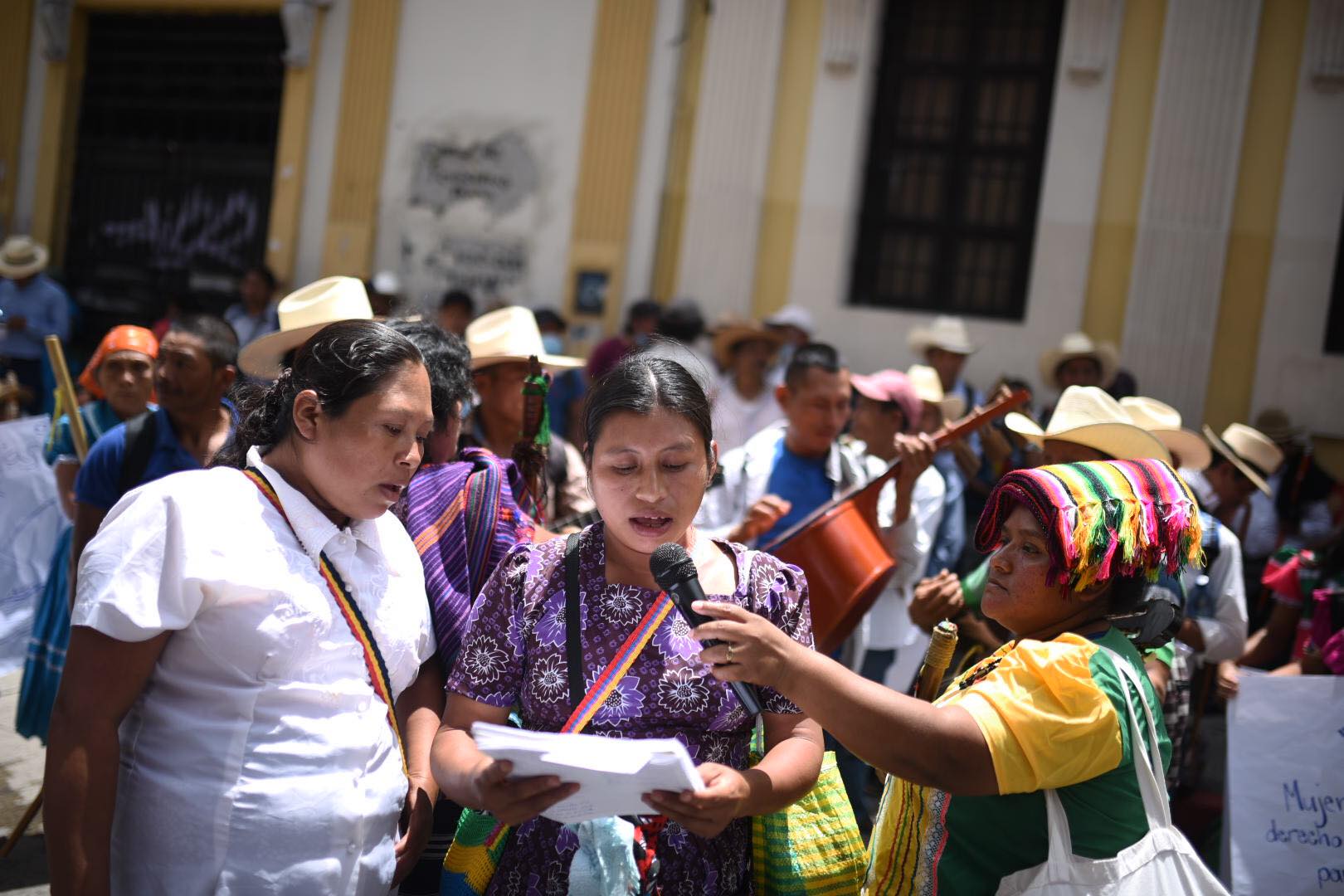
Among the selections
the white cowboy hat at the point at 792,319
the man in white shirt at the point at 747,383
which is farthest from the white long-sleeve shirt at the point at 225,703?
the white cowboy hat at the point at 792,319

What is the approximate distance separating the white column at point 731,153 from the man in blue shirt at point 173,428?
22.0 ft

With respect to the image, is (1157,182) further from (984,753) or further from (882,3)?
(984,753)

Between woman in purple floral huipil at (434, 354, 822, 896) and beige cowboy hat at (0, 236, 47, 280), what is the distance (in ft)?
34.8

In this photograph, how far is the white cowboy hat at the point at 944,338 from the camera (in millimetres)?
8758

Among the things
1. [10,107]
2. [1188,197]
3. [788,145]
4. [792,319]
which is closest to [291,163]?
[10,107]

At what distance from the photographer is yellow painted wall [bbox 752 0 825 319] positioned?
1057 cm

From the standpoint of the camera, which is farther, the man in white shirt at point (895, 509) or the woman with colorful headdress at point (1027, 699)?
the man in white shirt at point (895, 509)

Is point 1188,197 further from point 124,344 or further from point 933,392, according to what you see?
point 124,344

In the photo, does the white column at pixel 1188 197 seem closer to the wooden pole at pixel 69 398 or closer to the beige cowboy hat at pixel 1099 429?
the beige cowboy hat at pixel 1099 429

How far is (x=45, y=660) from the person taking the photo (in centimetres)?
443

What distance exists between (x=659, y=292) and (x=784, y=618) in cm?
888

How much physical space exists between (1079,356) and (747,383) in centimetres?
251

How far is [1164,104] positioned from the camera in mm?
9352

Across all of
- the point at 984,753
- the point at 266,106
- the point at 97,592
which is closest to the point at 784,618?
the point at 984,753
